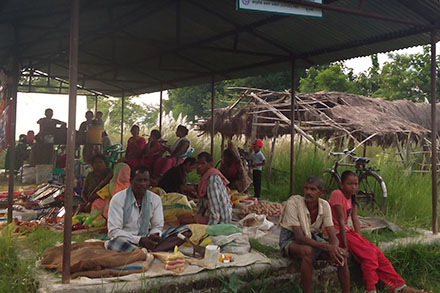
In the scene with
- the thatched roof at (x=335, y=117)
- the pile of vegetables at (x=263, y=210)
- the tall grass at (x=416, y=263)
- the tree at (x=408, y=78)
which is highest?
the tree at (x=408, y=78)

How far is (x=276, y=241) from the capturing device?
14.4 ft

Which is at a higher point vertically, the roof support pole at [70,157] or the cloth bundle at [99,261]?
the roof support pole at [70,157]

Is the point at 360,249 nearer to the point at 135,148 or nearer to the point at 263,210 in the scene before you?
the point at 263,210

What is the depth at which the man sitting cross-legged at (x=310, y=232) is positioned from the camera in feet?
10.9

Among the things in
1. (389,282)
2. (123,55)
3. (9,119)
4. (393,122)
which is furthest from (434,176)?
(123,55)

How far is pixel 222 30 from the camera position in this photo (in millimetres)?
5945

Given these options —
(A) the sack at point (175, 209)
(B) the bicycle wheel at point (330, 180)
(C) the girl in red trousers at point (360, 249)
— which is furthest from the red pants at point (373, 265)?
(B) the bicycle wheel at point (330, 180)

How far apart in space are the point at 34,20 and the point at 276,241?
15.3 ft

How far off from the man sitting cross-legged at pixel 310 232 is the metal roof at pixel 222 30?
1.86m

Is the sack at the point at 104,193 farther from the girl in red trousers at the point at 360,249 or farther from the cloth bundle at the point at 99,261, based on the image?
the girl in red trousers at the point at 360,249

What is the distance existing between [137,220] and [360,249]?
2149 millimetres

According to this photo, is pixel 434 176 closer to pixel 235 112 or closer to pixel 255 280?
pixel 255 280

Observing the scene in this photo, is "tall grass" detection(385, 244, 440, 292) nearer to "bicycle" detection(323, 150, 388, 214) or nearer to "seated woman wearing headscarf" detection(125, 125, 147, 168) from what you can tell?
"bicycle" detection(323, 150, 388, 214)

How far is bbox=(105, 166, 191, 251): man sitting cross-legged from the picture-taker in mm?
3504
